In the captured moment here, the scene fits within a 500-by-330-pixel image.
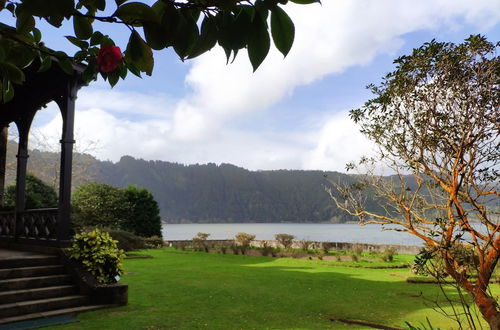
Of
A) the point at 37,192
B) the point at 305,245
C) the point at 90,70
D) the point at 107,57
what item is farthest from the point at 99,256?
the point at 305,245

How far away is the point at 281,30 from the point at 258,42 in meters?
0.07

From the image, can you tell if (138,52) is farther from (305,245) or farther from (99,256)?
(305,245)

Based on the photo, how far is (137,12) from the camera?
3.72 feet

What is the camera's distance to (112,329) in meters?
6.66

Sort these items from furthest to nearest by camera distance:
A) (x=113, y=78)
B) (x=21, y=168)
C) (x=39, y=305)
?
(x=21, y=168) < (x=39, y=305) < (x=113, y=78)

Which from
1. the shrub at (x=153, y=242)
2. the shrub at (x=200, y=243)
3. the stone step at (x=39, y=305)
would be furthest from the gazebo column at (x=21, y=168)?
the shrub at (x=153, y=242)

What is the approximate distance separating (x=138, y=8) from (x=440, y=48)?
830 cm

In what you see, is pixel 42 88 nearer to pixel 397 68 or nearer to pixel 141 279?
pixel 141 279

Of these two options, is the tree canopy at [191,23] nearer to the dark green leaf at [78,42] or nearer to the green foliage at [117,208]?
the dark green leaf at [78,42]

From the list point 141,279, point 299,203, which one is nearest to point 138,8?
point 141,279

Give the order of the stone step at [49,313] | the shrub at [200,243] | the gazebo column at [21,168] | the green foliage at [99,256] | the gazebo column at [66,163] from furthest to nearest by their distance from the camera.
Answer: the shrub at [200,243], the gazebo column at [21,168], the gazebo column at [66,163], the green foliage at [99,256], the stone step at [49,313]

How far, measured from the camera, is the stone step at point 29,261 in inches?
335

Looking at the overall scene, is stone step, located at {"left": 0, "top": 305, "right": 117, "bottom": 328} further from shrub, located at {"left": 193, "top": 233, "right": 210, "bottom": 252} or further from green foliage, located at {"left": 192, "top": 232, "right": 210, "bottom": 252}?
green foliage, located at {"left": 192, "top": 232, "right": 210, "bottom": 252}

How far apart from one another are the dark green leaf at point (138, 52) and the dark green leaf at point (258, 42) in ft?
1.18
